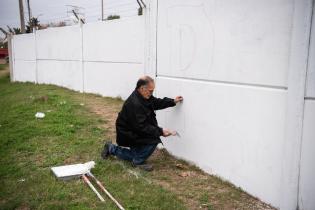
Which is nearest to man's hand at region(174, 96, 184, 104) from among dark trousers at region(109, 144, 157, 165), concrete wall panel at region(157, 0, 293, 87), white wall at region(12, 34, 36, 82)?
concrete wall panel at region(157, 0, 293, 87)

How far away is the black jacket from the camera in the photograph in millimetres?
4535

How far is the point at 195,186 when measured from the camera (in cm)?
420

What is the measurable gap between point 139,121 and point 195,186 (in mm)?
1067

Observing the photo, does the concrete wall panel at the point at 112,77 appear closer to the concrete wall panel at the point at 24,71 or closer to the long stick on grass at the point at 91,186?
the long stick on grass at the point at 91,186

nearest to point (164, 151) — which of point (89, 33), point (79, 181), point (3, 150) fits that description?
point (79, 181)

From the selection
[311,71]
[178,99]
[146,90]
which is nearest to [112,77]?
[178,99]

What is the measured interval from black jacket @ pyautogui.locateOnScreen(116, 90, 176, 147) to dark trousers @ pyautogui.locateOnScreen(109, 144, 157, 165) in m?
0.11

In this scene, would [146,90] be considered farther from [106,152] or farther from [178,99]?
[106,152]

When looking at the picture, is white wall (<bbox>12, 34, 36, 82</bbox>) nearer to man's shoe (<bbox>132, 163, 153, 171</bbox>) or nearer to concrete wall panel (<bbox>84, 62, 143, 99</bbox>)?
concrete wall panel (<bbox>84, 62, 143, 99</bbox>)

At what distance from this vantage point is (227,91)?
406 centimetres

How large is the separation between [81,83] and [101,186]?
895 cm

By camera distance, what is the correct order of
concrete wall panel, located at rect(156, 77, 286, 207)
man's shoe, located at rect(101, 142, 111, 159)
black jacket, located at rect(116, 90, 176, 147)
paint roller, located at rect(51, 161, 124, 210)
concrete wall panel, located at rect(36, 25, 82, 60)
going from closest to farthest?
1. concrete wall panel, located at rect(156, 77, 286, 207)
2. paint roller, located at rect(51, 161, 124, 210)
3. black jacket, located at rect(116, 90, 176, 147)
4. man's shoe, located at rect(101, 142, 111, 159)
5. concrete wall panel, located at rect(36, 25, 82, 60)

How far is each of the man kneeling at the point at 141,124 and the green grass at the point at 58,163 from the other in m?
0.26

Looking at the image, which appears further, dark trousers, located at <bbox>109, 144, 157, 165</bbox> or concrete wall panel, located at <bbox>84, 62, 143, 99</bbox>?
concrete wall panel, located at <bbox>84, 62, 143, 99</bbox>
